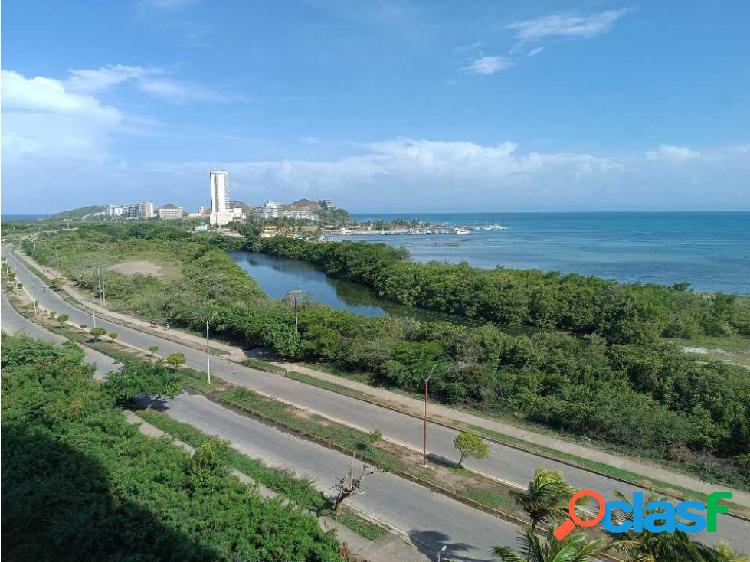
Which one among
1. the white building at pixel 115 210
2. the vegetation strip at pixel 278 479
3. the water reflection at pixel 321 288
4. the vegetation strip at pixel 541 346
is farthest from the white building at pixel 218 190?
the vegetation strip at pixel 278 479

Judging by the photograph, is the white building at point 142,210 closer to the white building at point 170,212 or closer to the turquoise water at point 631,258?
the white building at point 170,212

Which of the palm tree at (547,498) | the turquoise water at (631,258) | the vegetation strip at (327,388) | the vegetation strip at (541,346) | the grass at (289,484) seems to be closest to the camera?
the palm tree at (547,498)

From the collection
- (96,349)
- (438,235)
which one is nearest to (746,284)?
(96,349)

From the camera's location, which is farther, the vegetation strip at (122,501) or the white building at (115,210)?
the white building at (115,210)

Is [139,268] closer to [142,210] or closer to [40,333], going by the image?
[40,333]

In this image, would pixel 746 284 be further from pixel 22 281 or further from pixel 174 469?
pixel 22 281

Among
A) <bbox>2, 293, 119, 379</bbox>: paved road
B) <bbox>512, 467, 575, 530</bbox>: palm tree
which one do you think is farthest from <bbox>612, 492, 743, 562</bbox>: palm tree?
<bbox>2, 293, 119, 379</bbox>: paved road

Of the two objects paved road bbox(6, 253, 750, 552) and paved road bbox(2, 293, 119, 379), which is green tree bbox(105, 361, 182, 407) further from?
paved road bbox(2, 293, 119, 379)

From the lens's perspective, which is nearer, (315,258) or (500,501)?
(500,501)
